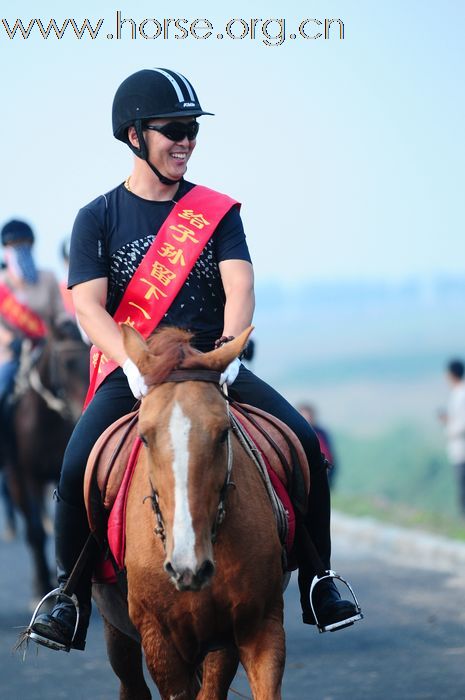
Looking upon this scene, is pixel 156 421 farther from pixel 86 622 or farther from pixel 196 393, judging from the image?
pixel 86 622

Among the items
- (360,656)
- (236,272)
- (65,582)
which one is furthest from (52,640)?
(360,656)

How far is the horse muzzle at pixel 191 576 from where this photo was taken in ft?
18.4

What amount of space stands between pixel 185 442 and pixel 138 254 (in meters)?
1.64

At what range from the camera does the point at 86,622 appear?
726 centimetres

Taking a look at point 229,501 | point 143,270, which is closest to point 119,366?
point 143,270

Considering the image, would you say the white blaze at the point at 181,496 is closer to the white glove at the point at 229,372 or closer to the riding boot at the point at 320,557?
the white glove at the point at 229,372

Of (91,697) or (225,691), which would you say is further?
(91,697)

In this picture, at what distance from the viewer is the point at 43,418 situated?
13.4 metres

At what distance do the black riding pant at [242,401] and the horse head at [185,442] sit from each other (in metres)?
0.91

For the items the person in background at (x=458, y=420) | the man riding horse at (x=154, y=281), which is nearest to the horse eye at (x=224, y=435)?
the man riding horse at (x=154, y=281)

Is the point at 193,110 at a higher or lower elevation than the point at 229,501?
higher

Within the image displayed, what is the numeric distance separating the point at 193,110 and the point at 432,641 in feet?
17.4

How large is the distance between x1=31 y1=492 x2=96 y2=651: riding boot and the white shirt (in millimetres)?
11689

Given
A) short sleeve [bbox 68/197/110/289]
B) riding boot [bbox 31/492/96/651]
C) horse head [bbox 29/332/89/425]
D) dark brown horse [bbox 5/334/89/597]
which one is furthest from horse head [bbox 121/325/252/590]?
dark brown horse [bbox 5/334/89/597]
